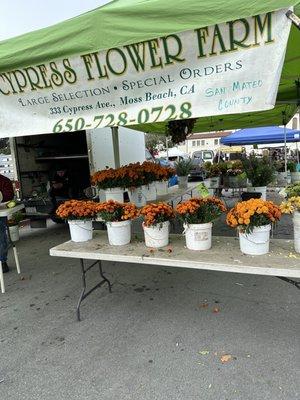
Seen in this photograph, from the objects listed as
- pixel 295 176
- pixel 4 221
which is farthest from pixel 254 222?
pixel 295 176

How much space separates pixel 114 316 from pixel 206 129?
7464 mm

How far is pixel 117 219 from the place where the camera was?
310cm

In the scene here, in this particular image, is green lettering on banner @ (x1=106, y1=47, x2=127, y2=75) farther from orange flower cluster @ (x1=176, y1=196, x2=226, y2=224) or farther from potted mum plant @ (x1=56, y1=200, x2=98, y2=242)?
potted mum plant @ (x1=56, y1=200, x2=98, y2=242)

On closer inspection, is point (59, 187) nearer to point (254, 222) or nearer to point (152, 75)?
point (152, 75)

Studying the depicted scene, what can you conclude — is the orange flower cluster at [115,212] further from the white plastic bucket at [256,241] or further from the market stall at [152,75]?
the white plastic bucket at [256,241]

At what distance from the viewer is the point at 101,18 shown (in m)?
2.34

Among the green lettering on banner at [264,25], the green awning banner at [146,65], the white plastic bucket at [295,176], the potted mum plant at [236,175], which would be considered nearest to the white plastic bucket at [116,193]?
the green awning banner at [146,65]

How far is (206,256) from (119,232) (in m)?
0.87

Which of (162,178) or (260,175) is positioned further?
(260,175)

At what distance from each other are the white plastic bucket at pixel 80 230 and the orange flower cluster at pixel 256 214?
1444mm

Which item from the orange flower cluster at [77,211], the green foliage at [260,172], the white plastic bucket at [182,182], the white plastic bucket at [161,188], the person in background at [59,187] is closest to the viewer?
the orange flower cluster at [77,211]

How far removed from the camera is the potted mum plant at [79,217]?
3.20 meters

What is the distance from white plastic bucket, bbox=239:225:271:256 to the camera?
8.19 ft

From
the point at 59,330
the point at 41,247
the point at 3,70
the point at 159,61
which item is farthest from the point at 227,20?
the point at 41,247
